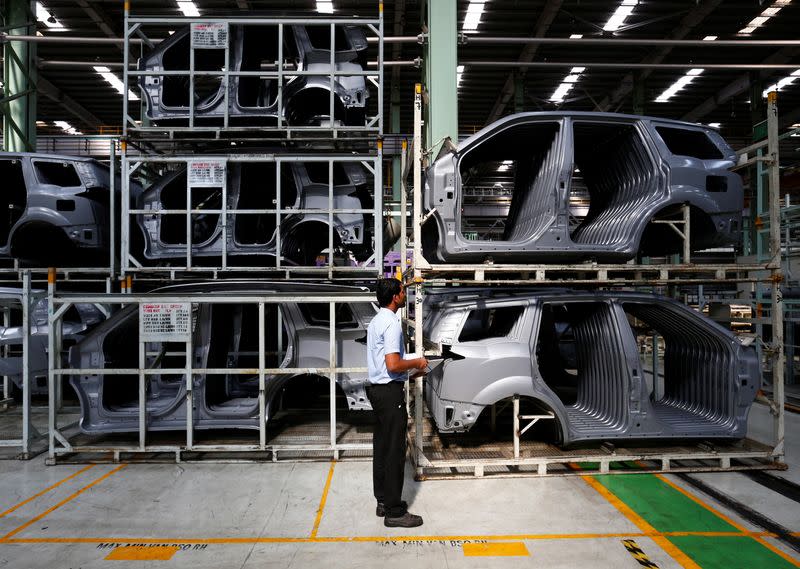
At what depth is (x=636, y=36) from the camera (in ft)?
37.9

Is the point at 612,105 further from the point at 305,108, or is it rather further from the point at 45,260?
the point at 45,260

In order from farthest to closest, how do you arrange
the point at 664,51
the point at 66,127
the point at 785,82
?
the point at 66,127, the point at 785,82, the point at 664,51

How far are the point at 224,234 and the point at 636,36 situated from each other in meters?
11.6

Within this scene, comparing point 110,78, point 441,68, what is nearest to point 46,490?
point 441,68

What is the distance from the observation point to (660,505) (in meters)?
3.46

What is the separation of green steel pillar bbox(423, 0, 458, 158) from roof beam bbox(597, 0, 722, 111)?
271 inches

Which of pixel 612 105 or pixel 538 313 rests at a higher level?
pixel 612 105

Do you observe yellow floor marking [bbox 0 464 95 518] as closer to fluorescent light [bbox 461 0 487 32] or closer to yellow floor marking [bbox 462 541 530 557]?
yellow floor marking [bbox 462 541 530 557]

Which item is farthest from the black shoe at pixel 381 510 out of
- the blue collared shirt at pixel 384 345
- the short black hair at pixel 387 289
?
the short black hair at pixel 387 289

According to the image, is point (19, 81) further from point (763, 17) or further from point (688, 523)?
point (763, 17)

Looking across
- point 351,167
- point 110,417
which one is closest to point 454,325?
point 351,167

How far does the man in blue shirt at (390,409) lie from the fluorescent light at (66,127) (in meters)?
19.9

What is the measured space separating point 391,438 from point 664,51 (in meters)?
13.1

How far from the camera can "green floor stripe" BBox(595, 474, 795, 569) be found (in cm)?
276
